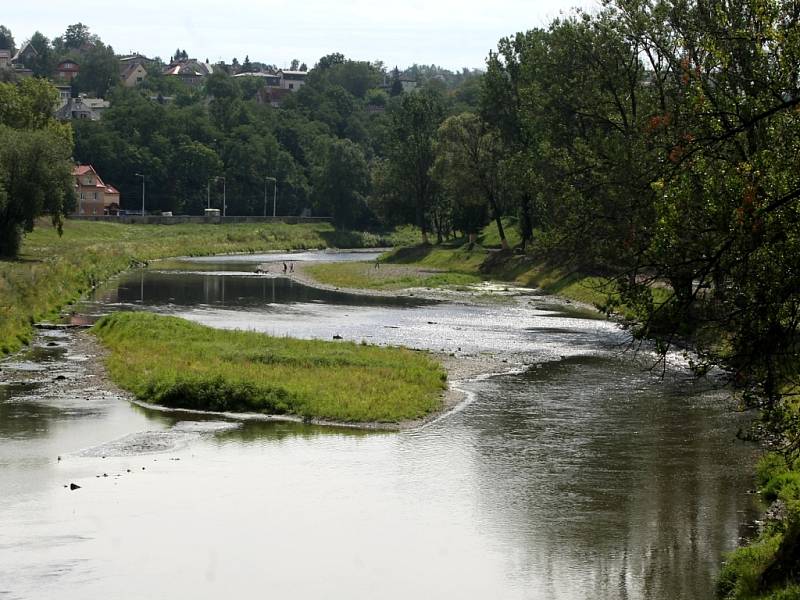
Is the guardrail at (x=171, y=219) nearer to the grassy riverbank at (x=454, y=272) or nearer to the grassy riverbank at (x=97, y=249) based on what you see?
the grassy riverbank at (x=97, y=249)

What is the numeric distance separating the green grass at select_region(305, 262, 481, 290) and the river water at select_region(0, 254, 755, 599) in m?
49.8

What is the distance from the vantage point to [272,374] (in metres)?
47.0

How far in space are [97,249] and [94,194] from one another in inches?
2824

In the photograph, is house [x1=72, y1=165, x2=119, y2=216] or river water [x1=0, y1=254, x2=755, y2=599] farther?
house [x1=72, y1=165, x2=119, y2=216]

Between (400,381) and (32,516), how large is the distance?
20.7 meters

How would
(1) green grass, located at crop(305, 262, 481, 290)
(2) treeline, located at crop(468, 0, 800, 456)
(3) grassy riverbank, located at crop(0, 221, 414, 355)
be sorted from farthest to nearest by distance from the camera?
(1) green grass, located at crop(305, 262, 481, 290) < (3) grassy riverbank, located at crop(0, 221, 414, 355) < (2) treeline, located at crop(468, 0, 800, 456)

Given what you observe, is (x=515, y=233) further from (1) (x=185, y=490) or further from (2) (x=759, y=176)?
(2) (x=759, y=176)

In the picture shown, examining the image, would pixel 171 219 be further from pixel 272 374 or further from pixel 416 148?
pixel 272 374

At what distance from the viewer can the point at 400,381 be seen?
46844mm

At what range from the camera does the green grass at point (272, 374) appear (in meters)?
42.9

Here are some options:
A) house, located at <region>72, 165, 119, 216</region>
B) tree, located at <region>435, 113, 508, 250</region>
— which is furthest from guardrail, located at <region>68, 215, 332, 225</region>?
tree, located at <region>435, 113, 508, 250</region>

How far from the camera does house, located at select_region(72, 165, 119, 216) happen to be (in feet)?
623

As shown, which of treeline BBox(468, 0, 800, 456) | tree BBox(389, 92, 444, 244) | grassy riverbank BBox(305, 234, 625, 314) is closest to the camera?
treeline BBox(468, 0, 800, 456)

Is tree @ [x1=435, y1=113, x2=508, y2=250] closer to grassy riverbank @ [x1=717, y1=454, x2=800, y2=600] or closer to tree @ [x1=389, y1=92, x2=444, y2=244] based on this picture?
tree @ [x1=389, y1=92, x2=444, y2=244]
